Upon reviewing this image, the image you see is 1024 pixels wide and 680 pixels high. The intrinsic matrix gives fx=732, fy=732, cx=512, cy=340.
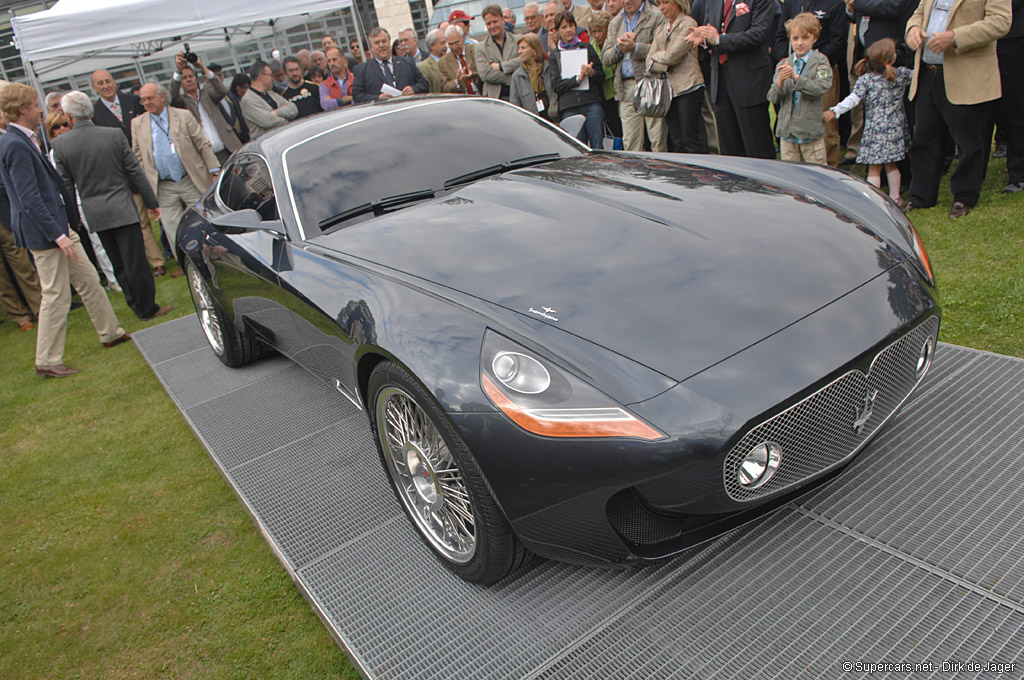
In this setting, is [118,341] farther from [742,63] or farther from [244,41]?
[244,41]

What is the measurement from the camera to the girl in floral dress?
19.3 ft

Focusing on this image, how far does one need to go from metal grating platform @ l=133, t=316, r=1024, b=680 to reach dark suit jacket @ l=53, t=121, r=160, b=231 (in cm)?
433

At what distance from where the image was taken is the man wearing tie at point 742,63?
638 cm

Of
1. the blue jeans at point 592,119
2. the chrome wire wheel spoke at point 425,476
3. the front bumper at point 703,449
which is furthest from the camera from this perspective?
the blue jeans at point 592,119

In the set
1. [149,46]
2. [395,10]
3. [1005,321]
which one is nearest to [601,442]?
[1005,321]

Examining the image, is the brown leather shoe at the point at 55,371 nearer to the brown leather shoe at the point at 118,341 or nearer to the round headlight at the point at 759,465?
the brown leather shoe at the point at 118,341

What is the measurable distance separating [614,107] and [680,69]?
1396 mm

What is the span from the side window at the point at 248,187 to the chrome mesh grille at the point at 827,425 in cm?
259

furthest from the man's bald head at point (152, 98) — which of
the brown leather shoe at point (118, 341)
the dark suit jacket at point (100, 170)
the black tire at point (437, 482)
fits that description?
the black tire at point (437, 482)

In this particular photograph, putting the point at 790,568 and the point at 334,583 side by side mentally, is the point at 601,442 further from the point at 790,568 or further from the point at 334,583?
the point at 334,583

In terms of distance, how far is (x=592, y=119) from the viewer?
26.1 ft

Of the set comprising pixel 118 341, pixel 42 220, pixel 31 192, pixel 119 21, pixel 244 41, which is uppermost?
pixel 119 21

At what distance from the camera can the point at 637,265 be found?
254 cm

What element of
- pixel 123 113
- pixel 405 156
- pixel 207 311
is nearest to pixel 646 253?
pixel 405 156
